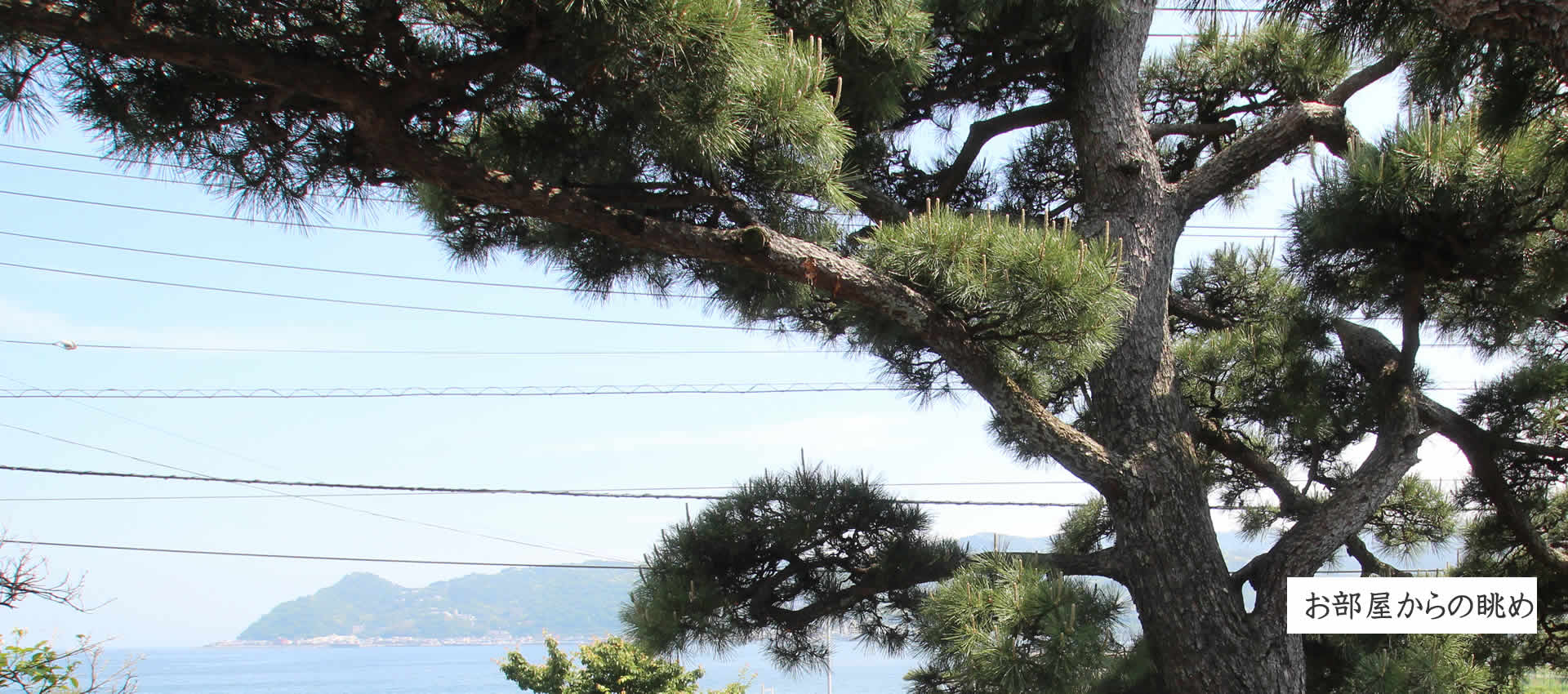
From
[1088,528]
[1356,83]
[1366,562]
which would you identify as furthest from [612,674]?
[1356,83]

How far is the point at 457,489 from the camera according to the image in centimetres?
475

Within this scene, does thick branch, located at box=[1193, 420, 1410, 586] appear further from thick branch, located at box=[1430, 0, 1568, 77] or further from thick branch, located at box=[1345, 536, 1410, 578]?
thick branch, located at box=[1430, 0, 1568, 77]

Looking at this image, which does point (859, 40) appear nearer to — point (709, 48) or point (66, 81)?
point (709, 48)

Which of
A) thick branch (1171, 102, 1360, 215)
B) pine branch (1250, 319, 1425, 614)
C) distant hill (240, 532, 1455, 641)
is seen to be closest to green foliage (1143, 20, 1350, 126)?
thick branch (1171, 102, 1360, 215)

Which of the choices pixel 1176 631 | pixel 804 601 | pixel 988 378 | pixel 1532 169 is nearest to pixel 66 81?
pixel 988 378

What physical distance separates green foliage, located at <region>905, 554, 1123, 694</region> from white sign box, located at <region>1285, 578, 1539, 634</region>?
1.63 feet

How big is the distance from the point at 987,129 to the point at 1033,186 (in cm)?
37

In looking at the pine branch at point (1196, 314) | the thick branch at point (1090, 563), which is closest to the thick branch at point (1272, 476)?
the pine branch at point (1196, 314)

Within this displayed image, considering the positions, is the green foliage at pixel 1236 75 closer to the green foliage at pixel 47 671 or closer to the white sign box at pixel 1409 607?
the white sign box at pixel 1409 607

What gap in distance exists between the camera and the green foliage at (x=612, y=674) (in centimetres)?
622

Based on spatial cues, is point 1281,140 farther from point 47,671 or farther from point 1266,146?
point 47,671

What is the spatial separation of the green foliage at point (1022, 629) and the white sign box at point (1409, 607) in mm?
496

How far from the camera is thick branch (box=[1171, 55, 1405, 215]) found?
7.31 ft

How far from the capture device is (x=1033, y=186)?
280cm
